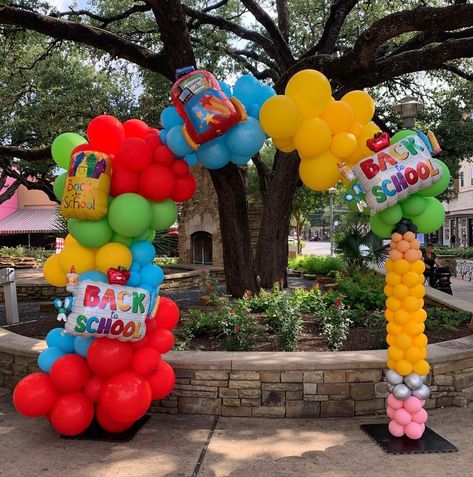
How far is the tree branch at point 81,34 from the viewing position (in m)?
7.62

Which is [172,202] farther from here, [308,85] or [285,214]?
[285,214]

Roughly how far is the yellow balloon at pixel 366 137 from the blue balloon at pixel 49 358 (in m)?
3.39

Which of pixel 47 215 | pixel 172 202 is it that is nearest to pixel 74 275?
pixel 172 202

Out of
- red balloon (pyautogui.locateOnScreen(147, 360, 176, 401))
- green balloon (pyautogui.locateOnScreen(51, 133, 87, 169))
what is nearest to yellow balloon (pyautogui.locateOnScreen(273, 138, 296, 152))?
green balloon (pyautogui.locateOnScreen(51, 133, 87, 169))

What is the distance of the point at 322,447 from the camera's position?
13.6 ft

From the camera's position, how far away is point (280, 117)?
13.3 ft

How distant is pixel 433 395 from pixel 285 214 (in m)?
5.73

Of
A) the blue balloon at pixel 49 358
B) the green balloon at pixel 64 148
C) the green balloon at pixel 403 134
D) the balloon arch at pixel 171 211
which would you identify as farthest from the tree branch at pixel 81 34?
the blue balloon at pixel 49 358

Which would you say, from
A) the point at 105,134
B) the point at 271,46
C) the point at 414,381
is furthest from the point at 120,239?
the point at 271,46

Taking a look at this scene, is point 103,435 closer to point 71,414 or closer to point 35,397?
point 71,414

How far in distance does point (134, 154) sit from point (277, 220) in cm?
613

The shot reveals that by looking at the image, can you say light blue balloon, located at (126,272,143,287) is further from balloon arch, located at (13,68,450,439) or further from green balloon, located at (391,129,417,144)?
green balloon, located at (391,129,417,144)

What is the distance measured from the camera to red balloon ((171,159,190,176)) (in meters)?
4.50

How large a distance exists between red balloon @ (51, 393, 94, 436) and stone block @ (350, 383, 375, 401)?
2564 mm
